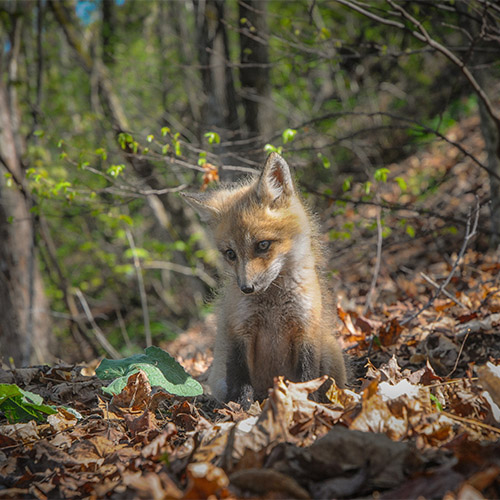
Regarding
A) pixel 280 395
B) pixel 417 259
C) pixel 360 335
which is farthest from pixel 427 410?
pixel 417 259

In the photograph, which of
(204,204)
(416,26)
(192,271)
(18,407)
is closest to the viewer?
(18,407)

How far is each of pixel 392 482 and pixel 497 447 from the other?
1.59 feet

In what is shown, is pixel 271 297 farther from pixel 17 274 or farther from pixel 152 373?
pixel 17 274

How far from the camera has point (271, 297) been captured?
3691 millimetres

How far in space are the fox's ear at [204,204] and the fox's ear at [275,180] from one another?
0.47m

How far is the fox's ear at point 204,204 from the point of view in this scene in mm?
3912

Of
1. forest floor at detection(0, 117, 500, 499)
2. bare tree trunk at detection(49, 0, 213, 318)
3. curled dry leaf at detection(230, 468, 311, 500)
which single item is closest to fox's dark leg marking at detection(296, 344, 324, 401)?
forest floor at detection(0, 117, 500, 499)

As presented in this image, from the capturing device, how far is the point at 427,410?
237 cm

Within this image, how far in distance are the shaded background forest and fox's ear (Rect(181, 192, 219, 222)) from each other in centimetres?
107

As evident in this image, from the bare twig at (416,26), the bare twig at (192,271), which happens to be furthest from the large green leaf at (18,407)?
the bare twig at (192,271)

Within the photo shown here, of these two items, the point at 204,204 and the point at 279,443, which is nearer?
the point at 279,443

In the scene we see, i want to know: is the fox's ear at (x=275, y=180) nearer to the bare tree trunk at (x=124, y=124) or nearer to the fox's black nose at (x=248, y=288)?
the fox's black nose at (x=248, y=288)

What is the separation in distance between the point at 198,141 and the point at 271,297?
4790 mm

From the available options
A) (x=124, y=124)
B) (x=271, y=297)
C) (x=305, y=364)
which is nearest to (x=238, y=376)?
(x=305, y=364)
